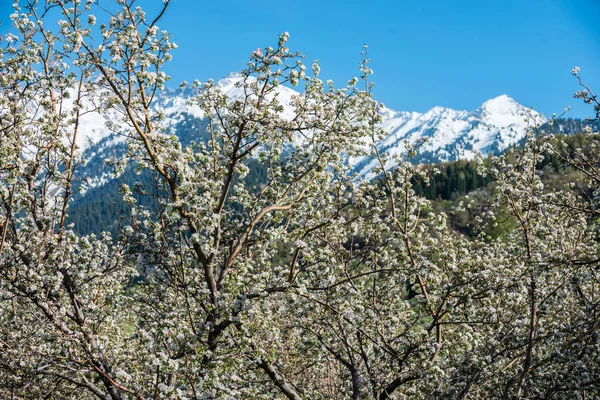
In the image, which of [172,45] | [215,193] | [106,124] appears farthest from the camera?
[215,193]

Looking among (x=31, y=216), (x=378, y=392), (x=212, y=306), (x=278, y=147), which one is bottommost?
(x=378, y=392)

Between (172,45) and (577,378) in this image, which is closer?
(172,45)

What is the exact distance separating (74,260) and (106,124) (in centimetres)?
250

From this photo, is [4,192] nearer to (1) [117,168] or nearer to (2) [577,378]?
(1) [117,168]

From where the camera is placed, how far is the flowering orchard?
7.34 m

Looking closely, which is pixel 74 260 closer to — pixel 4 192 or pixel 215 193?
pixel 4 192

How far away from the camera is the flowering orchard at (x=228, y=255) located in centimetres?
734

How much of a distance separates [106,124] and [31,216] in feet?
7.13

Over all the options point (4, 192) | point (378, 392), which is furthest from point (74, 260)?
point (378, 392)

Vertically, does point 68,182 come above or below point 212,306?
above

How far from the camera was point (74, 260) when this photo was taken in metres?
8.59

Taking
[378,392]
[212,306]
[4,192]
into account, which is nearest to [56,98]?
[4,192]

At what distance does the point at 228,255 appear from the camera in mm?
8797

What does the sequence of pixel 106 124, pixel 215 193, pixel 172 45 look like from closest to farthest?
pixel 172 45 < pixel 106 124 < pixel 215 193
